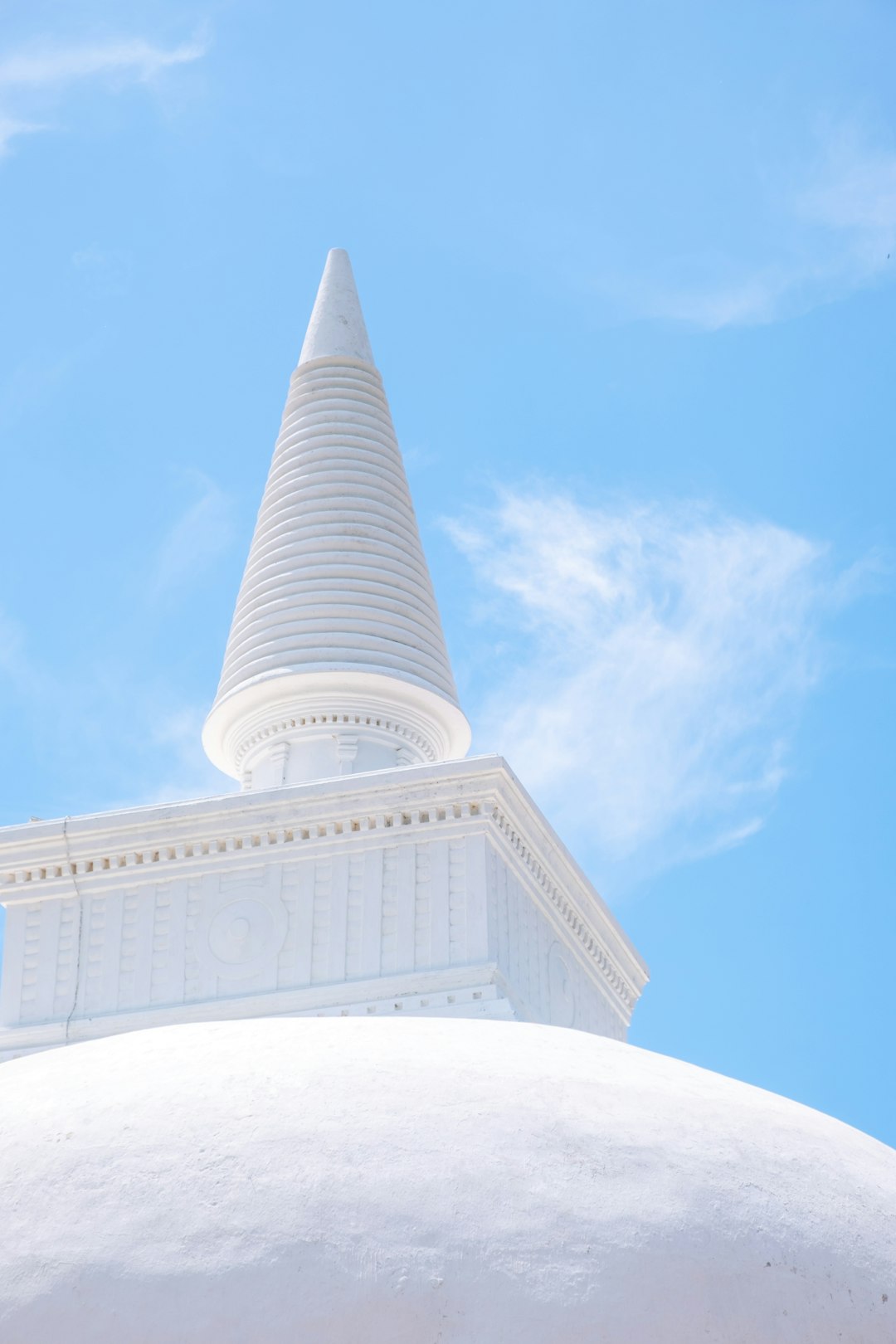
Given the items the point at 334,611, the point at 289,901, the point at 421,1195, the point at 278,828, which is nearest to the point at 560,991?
the point at 289,901

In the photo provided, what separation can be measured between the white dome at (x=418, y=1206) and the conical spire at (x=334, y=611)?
9.90m

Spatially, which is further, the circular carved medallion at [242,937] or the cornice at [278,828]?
the cornice at [278,828]

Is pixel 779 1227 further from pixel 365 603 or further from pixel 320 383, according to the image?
pixel 320 383

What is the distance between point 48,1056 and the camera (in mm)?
6680

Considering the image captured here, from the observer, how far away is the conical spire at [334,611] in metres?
16.4

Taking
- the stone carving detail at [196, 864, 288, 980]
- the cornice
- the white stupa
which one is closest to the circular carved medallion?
the stone carving detail at [196, 864, 288, 980]

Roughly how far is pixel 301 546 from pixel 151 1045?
11.7 metres

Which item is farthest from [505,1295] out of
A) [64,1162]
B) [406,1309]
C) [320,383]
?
[320,383]

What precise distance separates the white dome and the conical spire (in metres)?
9.90

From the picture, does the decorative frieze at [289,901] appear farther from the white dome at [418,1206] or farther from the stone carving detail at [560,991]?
the white dome at [418,1206]

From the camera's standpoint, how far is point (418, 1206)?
17.4 ft

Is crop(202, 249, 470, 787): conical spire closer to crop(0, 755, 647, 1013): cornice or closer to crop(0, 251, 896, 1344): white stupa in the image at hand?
crop(0, 755, 647, 1013): cornice

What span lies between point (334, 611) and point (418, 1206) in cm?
1201

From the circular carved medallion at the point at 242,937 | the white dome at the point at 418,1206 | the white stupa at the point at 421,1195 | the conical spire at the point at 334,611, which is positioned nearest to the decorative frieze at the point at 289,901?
the circular carved medallion at the point at 242,937
